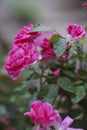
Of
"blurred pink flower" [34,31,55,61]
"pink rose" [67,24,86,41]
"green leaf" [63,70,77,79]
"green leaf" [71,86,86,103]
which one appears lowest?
"green leaf" [71,86,86,103]

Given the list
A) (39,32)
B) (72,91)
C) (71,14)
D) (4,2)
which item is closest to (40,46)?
(39,32)

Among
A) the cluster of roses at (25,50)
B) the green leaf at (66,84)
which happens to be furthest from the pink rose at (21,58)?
the green leaf at (66,84)

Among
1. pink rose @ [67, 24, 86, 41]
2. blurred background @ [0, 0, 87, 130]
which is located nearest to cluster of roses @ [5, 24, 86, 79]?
pink rose @ [67, 24, 86, 41]

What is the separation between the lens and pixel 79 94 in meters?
1.14

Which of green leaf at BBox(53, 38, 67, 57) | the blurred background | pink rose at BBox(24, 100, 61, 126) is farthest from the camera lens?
the blurred background

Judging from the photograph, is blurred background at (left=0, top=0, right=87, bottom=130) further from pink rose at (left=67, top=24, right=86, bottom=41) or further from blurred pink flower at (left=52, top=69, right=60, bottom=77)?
pink rose at (left=67, top=24, right=86, bottom=41)

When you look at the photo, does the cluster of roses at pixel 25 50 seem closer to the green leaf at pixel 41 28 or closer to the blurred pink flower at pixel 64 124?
the green leaf at pixel 41 28

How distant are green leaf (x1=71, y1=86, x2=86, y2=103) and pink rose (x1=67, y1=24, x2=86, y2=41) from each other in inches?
5.8

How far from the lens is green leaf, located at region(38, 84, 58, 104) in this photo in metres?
1.14

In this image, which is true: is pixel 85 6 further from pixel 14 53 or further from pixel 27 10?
pixel 27 10

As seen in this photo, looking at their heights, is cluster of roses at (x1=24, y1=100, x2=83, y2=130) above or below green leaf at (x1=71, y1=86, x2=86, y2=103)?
above

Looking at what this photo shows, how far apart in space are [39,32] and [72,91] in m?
0.20

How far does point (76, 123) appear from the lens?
122 centimetres

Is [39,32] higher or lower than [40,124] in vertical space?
higher
